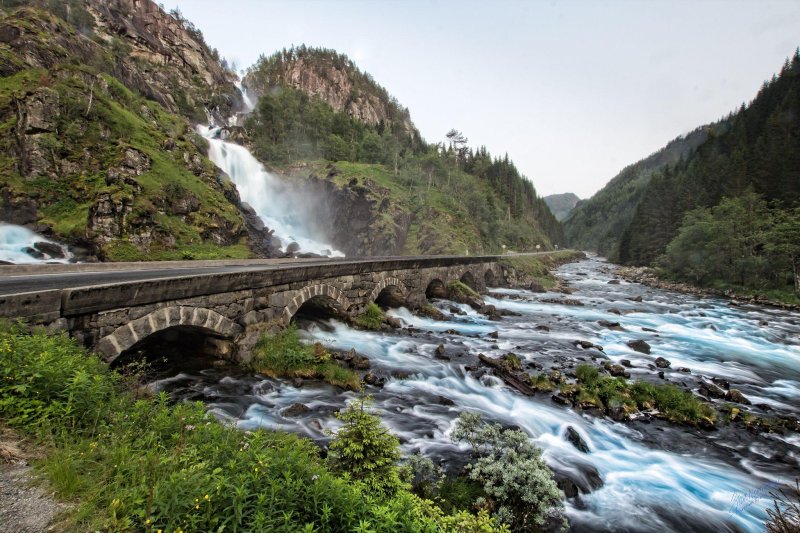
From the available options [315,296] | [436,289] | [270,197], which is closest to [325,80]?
[270,197]

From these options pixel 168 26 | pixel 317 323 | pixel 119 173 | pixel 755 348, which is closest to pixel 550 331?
pixel 755 348

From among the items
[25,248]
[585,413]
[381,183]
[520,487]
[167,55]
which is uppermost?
[167,55]

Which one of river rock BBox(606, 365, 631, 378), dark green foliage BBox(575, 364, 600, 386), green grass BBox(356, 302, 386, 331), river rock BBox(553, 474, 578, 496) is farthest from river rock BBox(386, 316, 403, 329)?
river rock BBox(553, 474, 578, 496)

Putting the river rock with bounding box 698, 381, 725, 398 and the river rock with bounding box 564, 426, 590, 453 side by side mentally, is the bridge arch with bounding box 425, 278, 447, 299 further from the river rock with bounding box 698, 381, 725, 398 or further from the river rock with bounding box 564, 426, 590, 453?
the river rock with bounding box 564, 426, 590, 453

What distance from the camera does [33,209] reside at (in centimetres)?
2534

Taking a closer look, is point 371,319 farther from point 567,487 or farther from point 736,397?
point 736,397

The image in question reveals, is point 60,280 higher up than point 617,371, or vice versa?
point 60,280

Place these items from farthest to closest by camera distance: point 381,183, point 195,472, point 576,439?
point 381,183
point 576,439
point 195,472

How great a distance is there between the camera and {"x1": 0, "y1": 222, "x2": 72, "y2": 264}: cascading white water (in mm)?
22172

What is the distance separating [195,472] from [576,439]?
9.55 m

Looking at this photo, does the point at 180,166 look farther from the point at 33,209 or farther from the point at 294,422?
the point at 294,422

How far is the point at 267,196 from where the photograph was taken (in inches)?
2227

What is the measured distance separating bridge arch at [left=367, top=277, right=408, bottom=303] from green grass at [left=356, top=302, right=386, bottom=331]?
559mm

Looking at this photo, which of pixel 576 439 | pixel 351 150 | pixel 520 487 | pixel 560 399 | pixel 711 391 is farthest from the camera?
pixel 351 150
